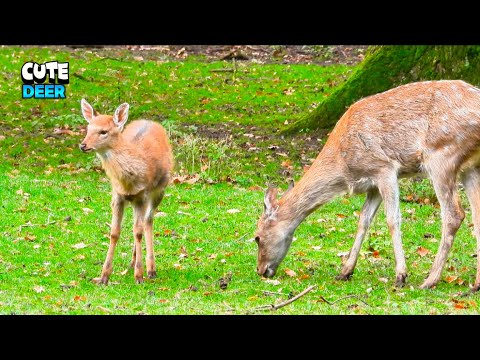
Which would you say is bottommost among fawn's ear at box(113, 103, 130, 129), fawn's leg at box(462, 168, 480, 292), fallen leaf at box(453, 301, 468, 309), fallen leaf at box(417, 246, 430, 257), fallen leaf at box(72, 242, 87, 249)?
fallen leaf at box(72, 242, 87, 249)

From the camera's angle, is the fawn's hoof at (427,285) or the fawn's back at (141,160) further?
the fawn's back at (141,160)

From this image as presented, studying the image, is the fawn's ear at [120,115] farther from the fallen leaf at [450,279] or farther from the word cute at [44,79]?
the word cute at [44,79]

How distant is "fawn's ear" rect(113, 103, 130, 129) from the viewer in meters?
9.38

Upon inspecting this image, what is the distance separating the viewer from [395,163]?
9547mm

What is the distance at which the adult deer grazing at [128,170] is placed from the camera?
924cm

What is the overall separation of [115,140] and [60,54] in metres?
16.4

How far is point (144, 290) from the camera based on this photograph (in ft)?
29.3

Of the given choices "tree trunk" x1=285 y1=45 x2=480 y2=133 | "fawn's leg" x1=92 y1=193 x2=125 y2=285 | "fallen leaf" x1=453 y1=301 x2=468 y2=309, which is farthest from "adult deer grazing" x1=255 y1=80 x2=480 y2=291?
"tree trunk" x1=285 y1=45 x2=480 y2=133

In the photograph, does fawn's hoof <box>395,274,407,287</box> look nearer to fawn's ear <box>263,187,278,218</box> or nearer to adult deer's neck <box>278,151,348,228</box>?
adult deer's neck <box>278,151,348,228</box>

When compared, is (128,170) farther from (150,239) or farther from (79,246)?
(79,246)

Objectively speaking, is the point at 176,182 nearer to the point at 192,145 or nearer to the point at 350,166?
the point at 192,145

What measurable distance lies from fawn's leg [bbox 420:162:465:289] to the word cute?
13161mm

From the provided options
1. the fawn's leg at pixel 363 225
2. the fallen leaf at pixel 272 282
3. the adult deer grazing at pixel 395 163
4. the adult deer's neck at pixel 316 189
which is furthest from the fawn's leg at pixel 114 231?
the fawn's leg at pixel 363 225

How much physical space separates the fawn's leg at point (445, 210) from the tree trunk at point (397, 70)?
6.95m
